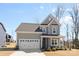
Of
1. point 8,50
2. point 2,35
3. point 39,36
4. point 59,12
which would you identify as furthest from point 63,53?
point 2,35

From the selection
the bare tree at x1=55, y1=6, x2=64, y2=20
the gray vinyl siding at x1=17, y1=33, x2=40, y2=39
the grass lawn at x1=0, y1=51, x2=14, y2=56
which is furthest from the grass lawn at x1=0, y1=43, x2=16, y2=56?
the bare tree at x1=55, y1=6, x2=64, y2=20

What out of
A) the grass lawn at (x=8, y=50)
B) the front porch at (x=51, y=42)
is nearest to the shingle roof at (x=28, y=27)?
the front porch at (x=51, y=42)

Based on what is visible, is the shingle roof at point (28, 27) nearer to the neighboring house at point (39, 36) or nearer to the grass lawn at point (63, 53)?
the neighboring house at point (39, 36)

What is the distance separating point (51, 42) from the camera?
25.9 feet

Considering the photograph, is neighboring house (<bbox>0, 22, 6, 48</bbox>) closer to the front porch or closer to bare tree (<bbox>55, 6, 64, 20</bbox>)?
the front porch

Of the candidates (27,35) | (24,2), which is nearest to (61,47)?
(27,35)

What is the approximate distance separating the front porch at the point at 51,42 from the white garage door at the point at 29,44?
12 centimetres

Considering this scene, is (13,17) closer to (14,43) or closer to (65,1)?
(14,43)

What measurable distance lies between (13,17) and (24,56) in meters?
0.85

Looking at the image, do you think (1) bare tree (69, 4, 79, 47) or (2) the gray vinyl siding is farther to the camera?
(2) the gray vinyl siding

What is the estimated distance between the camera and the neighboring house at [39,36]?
7645 mm

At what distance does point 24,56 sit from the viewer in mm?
7383

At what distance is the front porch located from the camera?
303 inches

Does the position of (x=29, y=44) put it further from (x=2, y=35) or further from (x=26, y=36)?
(x=2, y=35)
